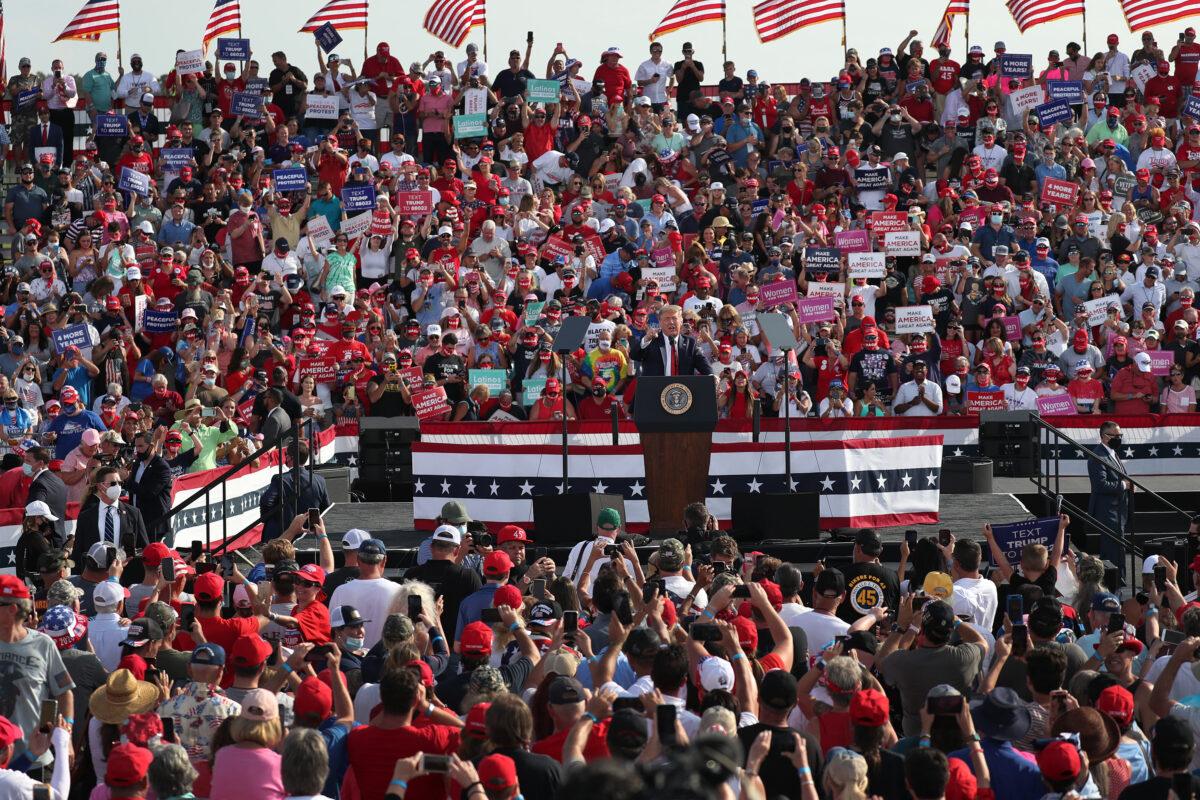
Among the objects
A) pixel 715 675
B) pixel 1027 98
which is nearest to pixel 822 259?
pixel 1027 98

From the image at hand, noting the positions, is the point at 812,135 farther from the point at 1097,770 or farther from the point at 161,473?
the point at 1097,770

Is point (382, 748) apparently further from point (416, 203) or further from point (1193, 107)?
point (1193, 107)

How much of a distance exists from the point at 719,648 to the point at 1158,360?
47.1 ft

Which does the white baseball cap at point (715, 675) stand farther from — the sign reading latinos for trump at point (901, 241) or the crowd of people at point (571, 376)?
the sign reading latinos for trump at point (901, 241)

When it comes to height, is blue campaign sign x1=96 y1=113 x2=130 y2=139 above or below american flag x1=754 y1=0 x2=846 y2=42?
below

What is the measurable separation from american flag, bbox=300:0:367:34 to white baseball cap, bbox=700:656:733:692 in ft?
81.8

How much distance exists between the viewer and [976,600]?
1077 centimetres

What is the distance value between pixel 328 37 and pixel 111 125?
4.20 meters

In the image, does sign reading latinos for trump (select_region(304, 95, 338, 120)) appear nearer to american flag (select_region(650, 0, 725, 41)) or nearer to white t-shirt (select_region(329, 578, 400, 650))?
american flag (select_region(650, 0, 725, 41))

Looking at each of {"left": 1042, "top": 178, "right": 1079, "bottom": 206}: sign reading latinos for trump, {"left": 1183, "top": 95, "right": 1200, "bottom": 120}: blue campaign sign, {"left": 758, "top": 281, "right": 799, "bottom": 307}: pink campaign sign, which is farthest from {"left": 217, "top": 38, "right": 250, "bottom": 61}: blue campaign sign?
{"left": 1183, "top": 95, "right": 1200, "bottom": 120}: blue campaign sign

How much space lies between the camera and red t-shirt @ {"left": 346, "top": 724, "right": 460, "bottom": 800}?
721 centimetres

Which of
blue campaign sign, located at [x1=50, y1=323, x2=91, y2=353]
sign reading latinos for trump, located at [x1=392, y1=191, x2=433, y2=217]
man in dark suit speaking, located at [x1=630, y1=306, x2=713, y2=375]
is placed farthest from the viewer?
sign reading latinos for trump, located at [x1=392, y1=191, x2=433, y2=217]

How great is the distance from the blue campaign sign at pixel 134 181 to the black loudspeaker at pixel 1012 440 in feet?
42.3

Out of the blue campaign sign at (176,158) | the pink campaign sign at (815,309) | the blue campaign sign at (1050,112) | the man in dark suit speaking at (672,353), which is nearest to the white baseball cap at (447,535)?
the man in dark suit speaking at (672,353)
